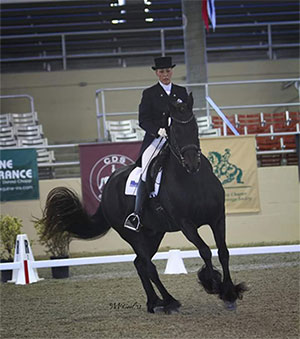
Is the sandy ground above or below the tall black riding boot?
below

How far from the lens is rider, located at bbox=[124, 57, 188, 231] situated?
6.39 m

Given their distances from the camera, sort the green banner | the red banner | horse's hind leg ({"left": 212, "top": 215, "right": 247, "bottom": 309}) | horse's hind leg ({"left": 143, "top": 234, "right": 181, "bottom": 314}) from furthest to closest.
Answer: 1. the green banner
2. the red banner
3. horse's hind leg ({"left": 143, "top": 234, "right": 181, "bottom": 314})
4. horse's hind leg ({"left": 212, "top": 215, "right": 247, "bottom": 309})

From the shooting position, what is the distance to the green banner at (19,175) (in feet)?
40.9

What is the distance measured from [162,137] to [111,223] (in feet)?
4.54

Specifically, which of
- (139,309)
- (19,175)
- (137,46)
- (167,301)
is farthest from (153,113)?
(137,46)

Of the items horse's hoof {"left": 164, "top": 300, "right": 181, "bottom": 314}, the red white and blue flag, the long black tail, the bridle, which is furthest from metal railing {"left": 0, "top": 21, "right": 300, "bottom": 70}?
horse's hoof {"left": 164, "top": 300, "right": 181, "bottom": 314}

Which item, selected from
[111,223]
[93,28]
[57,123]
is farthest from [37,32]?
[111,223]

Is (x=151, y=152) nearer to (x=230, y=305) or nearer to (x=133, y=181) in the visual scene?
(x=133, y=181)

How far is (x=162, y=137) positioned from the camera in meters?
6.29

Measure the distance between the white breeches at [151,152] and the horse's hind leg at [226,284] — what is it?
0.97 m

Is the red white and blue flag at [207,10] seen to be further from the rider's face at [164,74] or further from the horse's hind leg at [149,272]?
the horse's hind leg at [149,272]

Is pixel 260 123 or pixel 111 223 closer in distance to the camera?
pixel 111 223

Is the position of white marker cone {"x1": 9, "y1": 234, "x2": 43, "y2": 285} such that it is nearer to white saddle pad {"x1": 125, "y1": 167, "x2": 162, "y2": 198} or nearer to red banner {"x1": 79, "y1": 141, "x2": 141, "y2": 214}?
white saddle pad {"x1": 125, "y1": 167, "x2": 162, "y2": 198}

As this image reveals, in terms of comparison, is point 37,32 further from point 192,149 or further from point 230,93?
point 192,149
